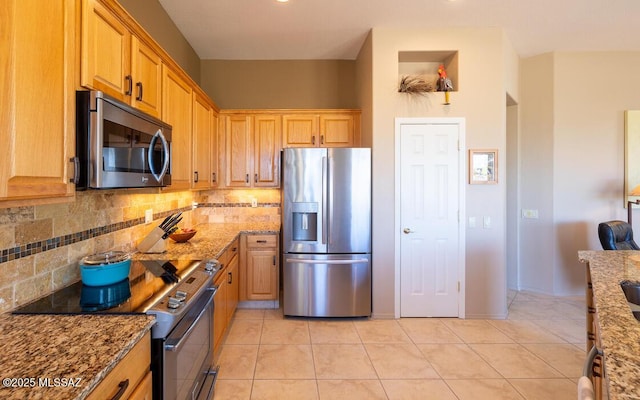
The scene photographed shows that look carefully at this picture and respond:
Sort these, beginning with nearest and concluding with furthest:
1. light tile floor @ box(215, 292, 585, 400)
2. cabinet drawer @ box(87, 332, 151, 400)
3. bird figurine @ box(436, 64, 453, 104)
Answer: cabinet drawer @ box(87, 332, 151, 400) < light tile floor @ box(215, 292, 585, 400) < bird figurine @ box(436, 64, 453, 104)

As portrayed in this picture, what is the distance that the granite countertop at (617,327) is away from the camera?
Result: 30.1 inches

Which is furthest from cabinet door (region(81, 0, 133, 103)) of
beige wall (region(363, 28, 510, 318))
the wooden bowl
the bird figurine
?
the bird figurine

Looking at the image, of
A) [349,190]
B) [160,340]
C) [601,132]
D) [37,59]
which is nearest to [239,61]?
[349,190]

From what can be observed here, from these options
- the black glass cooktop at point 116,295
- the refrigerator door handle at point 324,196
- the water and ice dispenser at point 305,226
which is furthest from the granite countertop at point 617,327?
the water and ice dispenser at point 305,226

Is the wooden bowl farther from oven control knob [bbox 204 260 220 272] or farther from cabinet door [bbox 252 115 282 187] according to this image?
cabinet door [bbox 252 115 282 187]

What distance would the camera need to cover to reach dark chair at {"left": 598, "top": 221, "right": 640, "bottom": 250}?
2998mm

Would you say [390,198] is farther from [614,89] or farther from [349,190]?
[614,89]

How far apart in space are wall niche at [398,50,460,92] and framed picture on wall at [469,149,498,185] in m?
0.74

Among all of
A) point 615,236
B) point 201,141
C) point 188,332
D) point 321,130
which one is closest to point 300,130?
point 321,130

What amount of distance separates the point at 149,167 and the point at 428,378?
2.41 m

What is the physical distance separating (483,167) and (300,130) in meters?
2.13

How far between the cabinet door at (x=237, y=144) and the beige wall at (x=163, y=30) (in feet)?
2.55

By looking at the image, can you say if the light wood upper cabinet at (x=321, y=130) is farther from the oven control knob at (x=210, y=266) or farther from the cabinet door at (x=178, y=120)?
the oven control knob at (x=210, y=266)

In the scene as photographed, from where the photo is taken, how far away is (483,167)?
3.25 meters
